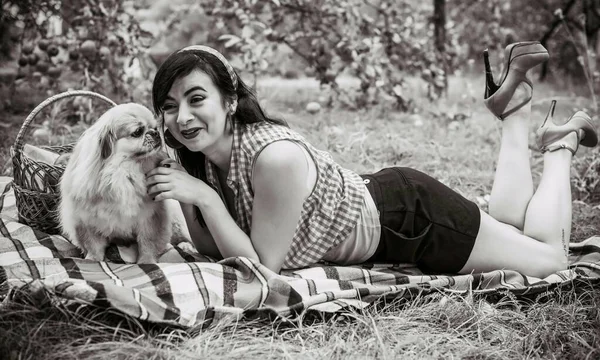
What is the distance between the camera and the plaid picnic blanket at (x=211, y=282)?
1769 mm

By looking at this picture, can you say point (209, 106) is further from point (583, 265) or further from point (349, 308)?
point (583, 265)

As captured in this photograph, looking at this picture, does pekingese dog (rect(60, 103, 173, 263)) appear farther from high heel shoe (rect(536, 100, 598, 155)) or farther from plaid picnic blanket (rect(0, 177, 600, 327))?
high heel shoe (rect(536, 100, 598, 155))

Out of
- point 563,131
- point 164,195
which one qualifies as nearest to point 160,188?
point 164,195

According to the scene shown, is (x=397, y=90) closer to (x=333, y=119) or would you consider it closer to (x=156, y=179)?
(x=333, y=119)

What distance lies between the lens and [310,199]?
2.16 m

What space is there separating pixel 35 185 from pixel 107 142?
2.15ft

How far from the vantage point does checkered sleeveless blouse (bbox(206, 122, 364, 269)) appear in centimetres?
213

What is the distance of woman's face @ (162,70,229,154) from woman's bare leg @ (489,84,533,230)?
1335 millimetres

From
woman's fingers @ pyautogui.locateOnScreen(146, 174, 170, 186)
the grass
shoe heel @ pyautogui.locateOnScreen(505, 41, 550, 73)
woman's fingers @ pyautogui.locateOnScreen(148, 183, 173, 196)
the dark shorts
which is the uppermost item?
shoe heel @ pyautogui.locateOnScreen(505, 41, 550, 73)

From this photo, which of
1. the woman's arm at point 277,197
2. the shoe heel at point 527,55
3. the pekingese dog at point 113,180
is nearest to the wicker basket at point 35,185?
the pekingese dog at point 113,180

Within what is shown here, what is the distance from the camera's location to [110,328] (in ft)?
5.49

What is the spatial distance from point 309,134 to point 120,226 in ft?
7.62

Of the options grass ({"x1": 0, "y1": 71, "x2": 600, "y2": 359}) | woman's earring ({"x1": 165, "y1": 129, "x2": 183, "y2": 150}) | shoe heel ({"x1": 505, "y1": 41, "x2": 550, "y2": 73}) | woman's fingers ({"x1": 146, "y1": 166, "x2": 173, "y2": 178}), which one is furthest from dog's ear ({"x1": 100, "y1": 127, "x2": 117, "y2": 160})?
shoe heel ({"x1": 505, "y1": 41, "x2": 550, "y2": 73})

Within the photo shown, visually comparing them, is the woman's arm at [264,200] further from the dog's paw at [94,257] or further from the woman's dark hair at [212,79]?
the dog's paw at [94,257]
